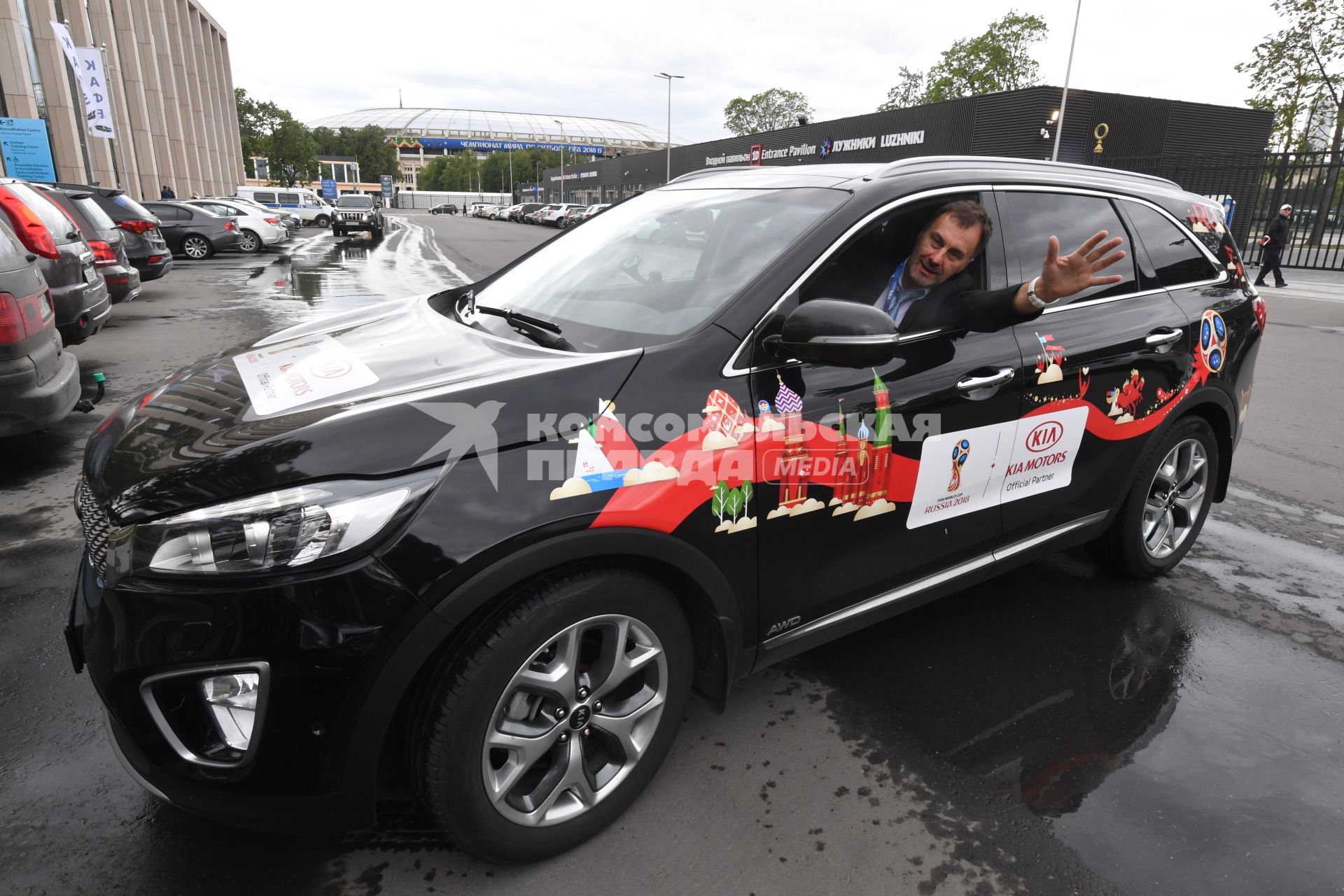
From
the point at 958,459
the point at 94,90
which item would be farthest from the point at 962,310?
the point at 94,90

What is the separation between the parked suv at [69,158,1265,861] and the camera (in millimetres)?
1702

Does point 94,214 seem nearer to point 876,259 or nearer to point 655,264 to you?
point 655,264

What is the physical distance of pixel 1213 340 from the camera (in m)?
3.45

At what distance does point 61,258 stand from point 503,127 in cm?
19715

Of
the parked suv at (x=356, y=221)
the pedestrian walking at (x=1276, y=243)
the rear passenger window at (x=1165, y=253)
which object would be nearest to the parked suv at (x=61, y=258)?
the rear passenger window at (x=1165, y=253)

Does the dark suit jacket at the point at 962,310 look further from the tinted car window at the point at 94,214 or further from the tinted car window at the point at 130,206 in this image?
the tinted car window at the point at 130,206

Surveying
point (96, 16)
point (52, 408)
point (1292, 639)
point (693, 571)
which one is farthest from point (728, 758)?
point (96, 16)

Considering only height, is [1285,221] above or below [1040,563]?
above

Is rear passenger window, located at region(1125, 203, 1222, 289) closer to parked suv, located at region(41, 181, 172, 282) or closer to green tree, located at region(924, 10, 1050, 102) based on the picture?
parked suv, located at region(41, 181, 172, 282)

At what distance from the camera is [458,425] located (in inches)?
72.8

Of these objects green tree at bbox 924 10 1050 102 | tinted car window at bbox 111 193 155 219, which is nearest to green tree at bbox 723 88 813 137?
green tree at bbox 924 10 1050 102

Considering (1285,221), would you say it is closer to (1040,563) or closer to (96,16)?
(1040,563)

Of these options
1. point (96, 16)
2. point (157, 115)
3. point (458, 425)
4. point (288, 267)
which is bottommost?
point (288, 267)

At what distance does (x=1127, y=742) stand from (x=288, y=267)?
62.1ft
